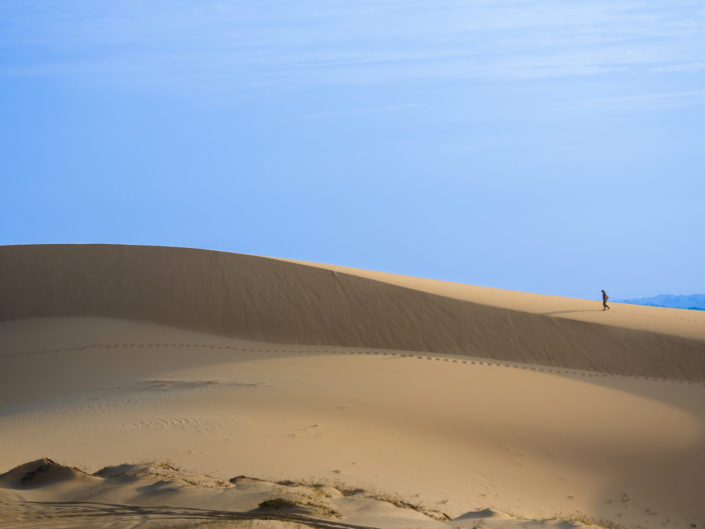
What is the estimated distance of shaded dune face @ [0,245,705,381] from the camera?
17719 mm

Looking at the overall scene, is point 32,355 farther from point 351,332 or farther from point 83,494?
point 83,494

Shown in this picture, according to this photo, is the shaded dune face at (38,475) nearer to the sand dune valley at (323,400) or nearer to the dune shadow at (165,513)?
the sand dune valley at (323,400)

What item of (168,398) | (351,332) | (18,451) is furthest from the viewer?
(351,332)

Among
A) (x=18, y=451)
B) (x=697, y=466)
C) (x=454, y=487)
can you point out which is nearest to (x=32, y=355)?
(x=18, y=451)

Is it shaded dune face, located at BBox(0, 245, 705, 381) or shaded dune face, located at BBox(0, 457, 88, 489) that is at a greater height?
shaded dune face, located at BBox(0, 245, 705, 381)

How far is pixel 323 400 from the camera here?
11414 mm

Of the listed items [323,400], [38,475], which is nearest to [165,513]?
[38,475]

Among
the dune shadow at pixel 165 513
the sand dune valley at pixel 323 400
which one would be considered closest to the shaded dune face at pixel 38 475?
the sand dune valley at pixel 323 400

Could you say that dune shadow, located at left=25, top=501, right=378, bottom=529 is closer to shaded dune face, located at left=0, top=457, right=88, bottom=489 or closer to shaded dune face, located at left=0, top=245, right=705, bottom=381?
shaded dune face, located at left=0, top=457, right=88, bottom=489

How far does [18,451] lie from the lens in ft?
30.4

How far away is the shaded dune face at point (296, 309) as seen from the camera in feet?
58.1

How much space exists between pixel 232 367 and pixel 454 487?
7489mm

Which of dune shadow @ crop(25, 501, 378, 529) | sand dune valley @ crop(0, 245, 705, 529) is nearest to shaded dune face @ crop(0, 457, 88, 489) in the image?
sand dune valley @ crop(0, 245, 705, 529)

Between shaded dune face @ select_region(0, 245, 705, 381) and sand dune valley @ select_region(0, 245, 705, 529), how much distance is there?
7 cm
